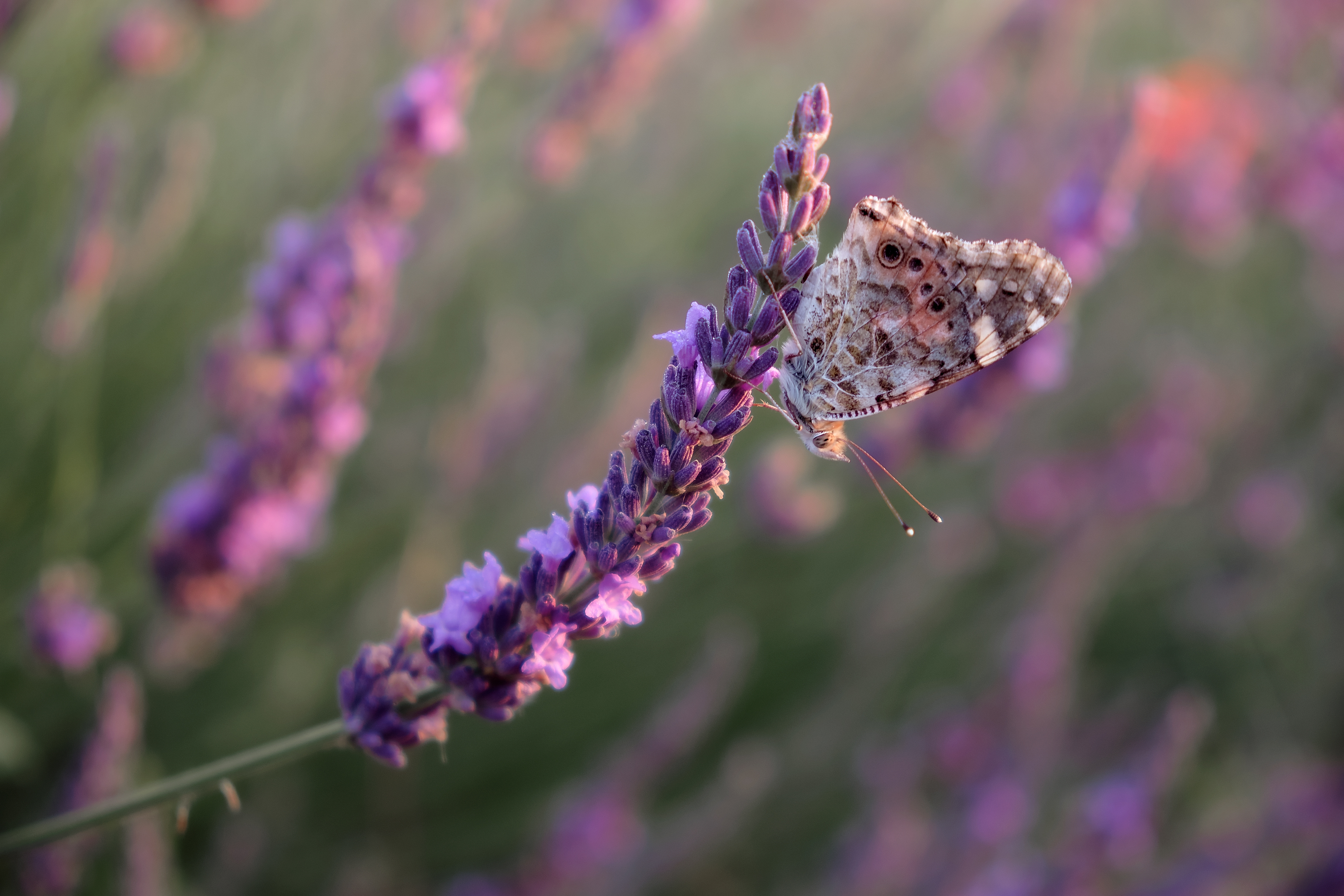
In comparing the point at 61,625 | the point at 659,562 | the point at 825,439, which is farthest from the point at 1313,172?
the point at 61,625

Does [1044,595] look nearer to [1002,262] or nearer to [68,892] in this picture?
[1002,262]

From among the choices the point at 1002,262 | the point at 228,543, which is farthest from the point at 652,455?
the point at 228,543

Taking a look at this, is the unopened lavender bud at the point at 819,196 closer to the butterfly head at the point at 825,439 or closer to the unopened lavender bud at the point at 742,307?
the unopened lavender bud at the point at 742,307

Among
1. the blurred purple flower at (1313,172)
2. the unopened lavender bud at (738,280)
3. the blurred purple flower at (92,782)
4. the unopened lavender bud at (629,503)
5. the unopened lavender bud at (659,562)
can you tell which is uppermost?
the blurred purple flower at (1313,172)

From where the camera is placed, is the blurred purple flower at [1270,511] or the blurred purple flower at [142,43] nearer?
the blurred purple flower at [142,43]

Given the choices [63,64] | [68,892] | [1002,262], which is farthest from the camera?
[63,64]

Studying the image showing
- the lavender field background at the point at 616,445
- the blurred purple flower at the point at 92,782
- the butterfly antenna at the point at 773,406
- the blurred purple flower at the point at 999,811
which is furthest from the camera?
the blurred purple flower at the point at 999,811

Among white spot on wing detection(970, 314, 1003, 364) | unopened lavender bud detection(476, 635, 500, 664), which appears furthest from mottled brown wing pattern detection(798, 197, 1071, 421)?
unopened lavender bud detection(476, 635, 500, 664)

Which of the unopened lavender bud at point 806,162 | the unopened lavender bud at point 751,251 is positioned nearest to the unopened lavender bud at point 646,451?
the unopened lavender bud at point 751,251
